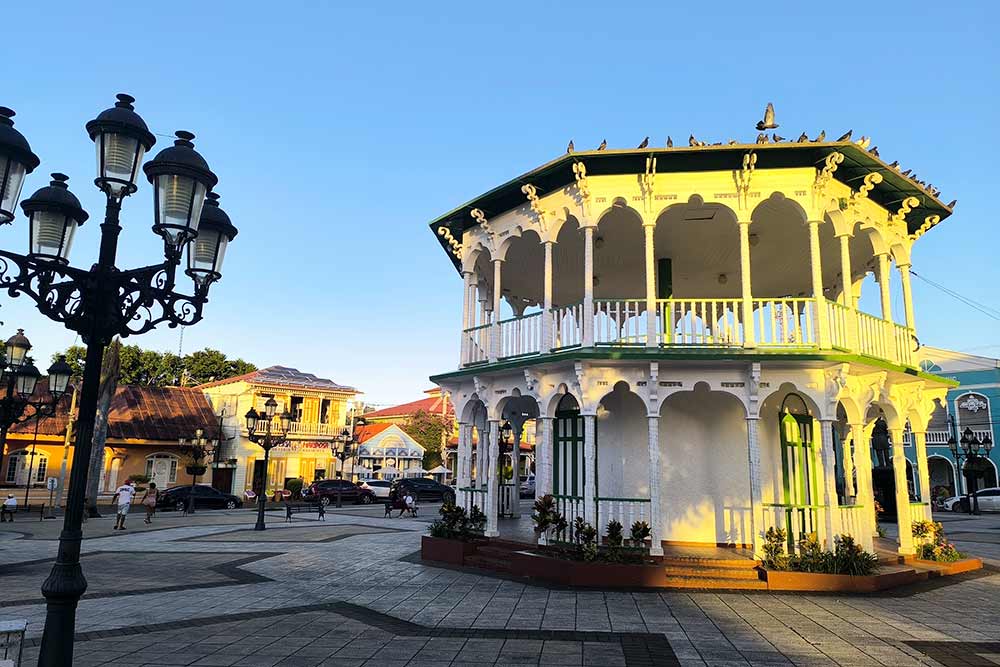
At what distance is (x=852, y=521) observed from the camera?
1184 centimetres

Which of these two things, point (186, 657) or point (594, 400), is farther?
point (594, 400)

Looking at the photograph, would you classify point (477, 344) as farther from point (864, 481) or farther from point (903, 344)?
point (903, 344)

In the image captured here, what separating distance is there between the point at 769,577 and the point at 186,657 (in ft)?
28.5

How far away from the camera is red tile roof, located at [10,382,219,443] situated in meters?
36.6

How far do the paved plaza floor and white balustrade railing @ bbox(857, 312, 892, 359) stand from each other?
4.48m

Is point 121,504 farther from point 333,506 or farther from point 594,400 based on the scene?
point 594,400

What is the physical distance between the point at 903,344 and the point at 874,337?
1448 mm

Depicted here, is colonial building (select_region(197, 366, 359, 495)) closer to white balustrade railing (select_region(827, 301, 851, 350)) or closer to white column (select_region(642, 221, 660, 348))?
white column (select_region(642, 221, 660, 348))

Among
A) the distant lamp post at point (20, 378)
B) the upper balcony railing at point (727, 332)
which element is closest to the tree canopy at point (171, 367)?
the distant lamp post at point (20, 378)

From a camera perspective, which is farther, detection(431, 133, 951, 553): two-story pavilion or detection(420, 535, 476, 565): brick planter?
detection(420, 535, 476, 565): brick planter

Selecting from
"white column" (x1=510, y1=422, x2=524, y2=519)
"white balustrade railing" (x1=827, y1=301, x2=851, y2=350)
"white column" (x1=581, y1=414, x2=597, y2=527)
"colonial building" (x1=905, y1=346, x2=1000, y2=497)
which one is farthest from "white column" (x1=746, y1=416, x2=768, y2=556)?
"colonial building" (x1=905, y1=346, x2=1000, y2=497)

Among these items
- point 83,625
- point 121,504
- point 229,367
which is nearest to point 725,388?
point 83,625

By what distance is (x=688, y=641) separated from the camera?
7.62 meters

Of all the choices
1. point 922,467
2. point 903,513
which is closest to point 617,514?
point 903,513
